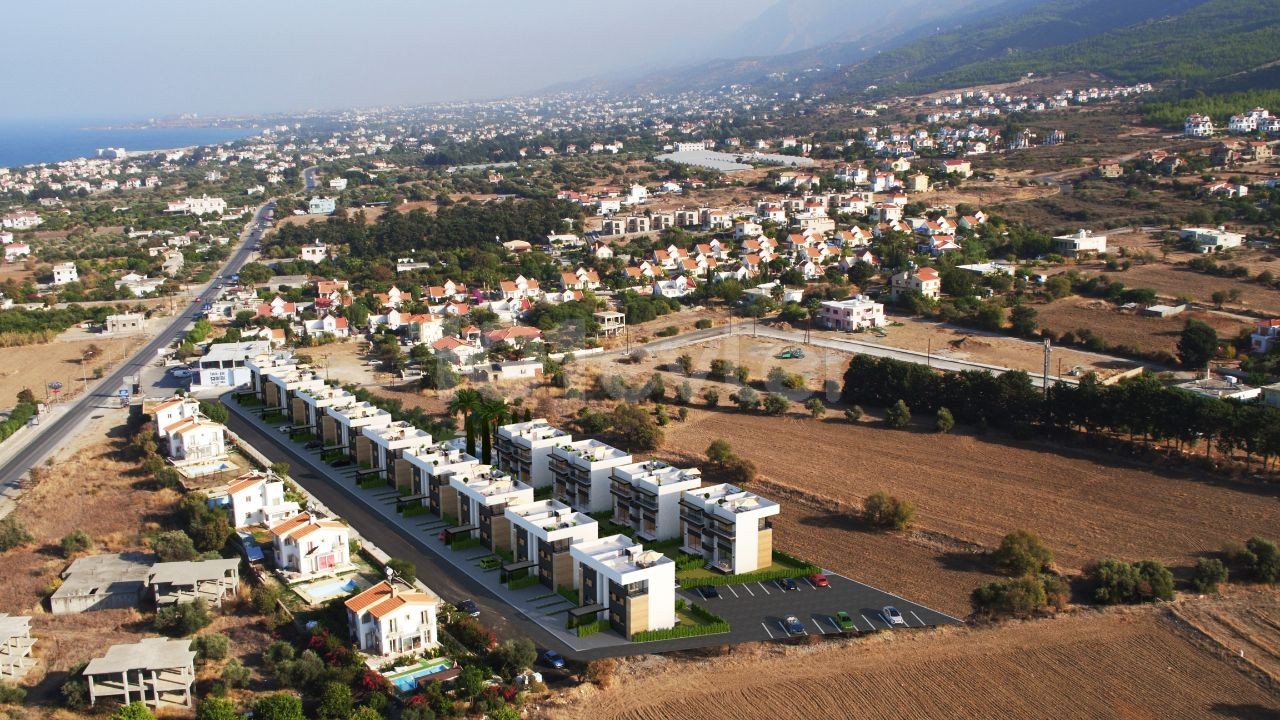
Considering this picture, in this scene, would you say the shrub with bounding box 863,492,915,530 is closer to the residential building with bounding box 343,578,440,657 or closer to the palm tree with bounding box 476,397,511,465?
the palm tree with bounding box 476,397,511,465

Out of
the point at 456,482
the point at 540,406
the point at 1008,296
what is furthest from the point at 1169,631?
the point at 1008,296

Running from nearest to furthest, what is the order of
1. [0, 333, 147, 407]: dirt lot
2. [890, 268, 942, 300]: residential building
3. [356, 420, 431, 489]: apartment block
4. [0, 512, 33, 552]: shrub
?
[0, 512, 33, 552]: shrub
[356, 420, 431, 489]: apartment block
[0, 333, 147, 407]: dirt lot
[890, 268, 942, 300]: residential building

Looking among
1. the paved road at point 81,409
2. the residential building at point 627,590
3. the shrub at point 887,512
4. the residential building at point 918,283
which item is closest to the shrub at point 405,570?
the residential building at point 627,590

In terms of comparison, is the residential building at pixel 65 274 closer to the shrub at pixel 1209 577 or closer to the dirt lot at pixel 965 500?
the dirt lot at pixel 965 500

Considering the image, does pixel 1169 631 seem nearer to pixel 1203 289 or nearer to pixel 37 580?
pixel 37 580

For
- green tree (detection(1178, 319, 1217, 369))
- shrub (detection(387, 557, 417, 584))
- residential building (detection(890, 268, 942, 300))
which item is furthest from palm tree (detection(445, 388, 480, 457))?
residential building (detection(890, 268, 942, 300))

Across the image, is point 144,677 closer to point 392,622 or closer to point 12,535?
point 392,622
